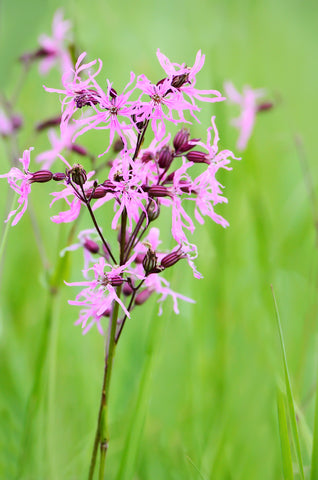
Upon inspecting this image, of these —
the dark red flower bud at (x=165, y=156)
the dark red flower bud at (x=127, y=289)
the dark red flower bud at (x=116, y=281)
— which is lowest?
the dark red flower bud at (x=116, y=281)

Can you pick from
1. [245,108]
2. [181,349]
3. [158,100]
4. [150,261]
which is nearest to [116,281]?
[150,261]

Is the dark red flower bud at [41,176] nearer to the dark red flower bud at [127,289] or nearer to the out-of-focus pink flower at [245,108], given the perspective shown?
the dark red flower bud at [127,289]

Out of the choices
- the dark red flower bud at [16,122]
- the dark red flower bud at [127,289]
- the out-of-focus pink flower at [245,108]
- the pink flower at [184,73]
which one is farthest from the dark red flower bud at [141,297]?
the out-of-focus pink flower at [245,108]

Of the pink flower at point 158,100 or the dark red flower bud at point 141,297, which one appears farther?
the dark red flower bud at point 141,297

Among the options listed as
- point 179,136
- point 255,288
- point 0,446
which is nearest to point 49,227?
point 255,288

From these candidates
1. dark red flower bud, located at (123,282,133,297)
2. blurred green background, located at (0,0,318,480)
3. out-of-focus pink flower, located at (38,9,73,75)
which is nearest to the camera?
dark red flower bud, located at (123,282,133,297)

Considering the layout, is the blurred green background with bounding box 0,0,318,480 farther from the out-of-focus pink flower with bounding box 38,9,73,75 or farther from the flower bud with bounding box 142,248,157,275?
the flower bud with bounding box 142,248,157,275

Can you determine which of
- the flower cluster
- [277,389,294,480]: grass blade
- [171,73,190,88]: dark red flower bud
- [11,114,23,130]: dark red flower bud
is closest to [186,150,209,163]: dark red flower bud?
the flower cluster

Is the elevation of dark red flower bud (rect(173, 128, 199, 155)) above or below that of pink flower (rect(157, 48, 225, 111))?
below
